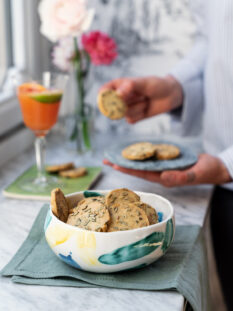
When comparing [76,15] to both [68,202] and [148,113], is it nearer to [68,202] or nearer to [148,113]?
[148,113]

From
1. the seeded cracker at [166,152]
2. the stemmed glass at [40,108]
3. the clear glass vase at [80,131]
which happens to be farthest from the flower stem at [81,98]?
the seeded cracker at [166,152]

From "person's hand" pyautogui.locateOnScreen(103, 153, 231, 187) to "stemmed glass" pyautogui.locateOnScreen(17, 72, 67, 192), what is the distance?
0.19m

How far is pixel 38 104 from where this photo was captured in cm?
122

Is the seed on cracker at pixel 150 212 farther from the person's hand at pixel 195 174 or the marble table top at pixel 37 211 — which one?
the person's hand at pixel 195 174

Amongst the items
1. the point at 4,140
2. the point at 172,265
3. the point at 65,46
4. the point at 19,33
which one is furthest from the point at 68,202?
the point at 19,33

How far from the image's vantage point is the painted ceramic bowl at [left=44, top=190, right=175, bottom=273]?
2.35ft

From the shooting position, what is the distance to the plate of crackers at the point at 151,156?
115 cm

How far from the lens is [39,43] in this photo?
1.78 m

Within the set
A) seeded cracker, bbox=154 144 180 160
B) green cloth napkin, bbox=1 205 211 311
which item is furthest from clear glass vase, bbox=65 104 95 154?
green cloth napkin, bbox=1 205 211 311

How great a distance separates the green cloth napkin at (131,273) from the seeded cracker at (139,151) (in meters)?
0.33

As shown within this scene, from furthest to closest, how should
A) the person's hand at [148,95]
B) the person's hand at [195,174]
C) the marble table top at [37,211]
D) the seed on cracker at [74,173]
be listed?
the person's hand at [148,95] → the seed on cracker at [74,173] → the person's hand at [195,174] → the marble table top at [37,211]

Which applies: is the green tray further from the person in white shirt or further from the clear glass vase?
the clear glass vase

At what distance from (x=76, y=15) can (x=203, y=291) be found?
0.86 meters

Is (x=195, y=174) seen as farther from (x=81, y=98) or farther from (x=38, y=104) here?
(x=81, y=98)
